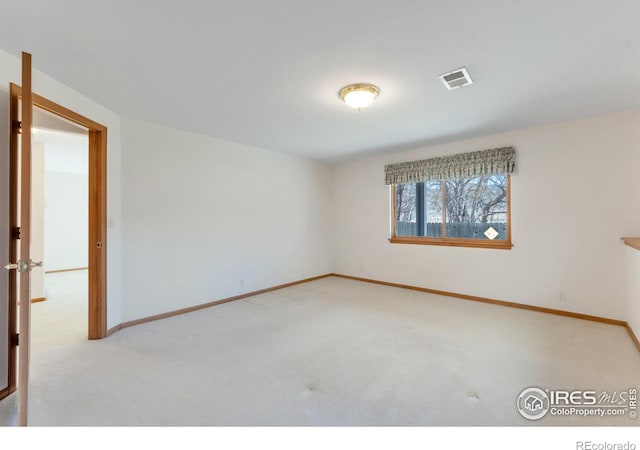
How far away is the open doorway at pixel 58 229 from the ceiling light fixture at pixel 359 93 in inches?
105

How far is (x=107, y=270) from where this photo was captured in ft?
9.89

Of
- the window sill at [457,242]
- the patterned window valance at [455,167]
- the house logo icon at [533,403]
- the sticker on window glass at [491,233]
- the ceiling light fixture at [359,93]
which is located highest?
the ceiling light fixture at [359,93]

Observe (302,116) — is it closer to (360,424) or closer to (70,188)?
(360,424)

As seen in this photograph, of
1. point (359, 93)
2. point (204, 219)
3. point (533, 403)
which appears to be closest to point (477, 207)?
point (359, 93)

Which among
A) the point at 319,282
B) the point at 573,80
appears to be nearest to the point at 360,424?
the point at 573,80

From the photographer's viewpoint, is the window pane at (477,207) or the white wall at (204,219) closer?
the white wall at (204,219)

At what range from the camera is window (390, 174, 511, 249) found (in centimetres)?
407

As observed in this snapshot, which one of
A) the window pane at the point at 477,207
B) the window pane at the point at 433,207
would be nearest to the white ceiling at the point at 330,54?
the window pane at the point at 477,207

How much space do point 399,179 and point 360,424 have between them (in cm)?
401

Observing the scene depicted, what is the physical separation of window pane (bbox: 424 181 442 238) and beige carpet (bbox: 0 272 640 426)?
4.67ft

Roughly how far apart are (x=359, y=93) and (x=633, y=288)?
3364 millimetres

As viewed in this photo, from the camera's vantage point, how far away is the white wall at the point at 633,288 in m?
2.65

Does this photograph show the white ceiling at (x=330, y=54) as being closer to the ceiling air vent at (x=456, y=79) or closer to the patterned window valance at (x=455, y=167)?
the ceiling air vent at (x=456, y=79)
